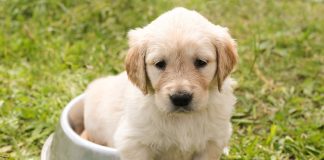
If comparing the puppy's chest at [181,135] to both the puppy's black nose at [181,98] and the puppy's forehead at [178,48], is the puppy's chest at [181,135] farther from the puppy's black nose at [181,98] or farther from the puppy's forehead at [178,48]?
the puppy's forehead at [178,48]

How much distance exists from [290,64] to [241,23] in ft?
3.55

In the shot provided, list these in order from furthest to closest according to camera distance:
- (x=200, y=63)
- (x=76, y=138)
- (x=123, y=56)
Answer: (x=123, y=56)
(x=76, y=138)
(x=200, y=63)

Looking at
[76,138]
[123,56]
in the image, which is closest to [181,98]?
[76,138]

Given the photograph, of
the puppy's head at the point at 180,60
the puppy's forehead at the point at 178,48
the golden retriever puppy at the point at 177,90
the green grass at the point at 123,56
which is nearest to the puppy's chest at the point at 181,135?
the golden retriever puppy at the point at 177,90

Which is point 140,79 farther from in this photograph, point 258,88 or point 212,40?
point 258,88

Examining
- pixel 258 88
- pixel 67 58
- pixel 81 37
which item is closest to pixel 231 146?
pixel 258 88

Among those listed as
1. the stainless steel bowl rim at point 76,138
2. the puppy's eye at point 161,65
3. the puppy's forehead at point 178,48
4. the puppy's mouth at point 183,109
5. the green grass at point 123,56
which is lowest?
the green grass at point 123,56

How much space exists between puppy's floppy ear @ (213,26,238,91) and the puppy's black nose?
0.33 meters

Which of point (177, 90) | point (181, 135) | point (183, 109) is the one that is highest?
point (177, 90)

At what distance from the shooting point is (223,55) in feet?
10.6

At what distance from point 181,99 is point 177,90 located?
6 centimetres

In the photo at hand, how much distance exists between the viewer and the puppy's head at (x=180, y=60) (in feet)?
10.0

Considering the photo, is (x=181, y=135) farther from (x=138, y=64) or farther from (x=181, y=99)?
(x=138, y=64)

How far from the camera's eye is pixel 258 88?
532 centimetres
